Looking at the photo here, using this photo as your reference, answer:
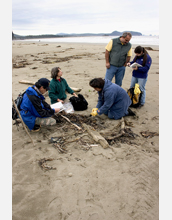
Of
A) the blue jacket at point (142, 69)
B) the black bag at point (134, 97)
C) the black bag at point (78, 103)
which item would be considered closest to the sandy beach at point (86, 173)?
the black bag at point (78, 103)

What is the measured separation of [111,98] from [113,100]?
0.33 ft

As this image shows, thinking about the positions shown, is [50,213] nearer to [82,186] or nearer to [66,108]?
[82,186]

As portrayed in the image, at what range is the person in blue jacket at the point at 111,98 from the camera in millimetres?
3697

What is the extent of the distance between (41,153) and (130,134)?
6.53ft

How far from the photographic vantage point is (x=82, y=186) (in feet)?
7.85

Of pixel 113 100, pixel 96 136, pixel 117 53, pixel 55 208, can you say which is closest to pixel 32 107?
pixel 96 136

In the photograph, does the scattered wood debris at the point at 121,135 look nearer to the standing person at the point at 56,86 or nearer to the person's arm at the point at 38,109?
the person's arm at the point at 38,109

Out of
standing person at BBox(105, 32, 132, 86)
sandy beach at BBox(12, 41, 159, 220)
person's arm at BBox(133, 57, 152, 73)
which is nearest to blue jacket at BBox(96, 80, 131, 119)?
sandy beach at BBox(12, 41, 159, 220)

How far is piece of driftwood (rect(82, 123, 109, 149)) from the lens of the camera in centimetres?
319

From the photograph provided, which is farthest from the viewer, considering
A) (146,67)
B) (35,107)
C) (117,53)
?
(117,53)

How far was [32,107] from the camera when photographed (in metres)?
3.41

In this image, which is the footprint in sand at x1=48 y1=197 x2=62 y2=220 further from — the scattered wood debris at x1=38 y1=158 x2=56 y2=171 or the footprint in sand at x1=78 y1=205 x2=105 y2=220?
the scattered wood debris at x1=38 y1=158 x2=56 y2=171

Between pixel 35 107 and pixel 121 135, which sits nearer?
pixel 35 107

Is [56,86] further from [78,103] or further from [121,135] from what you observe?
[121,135]
